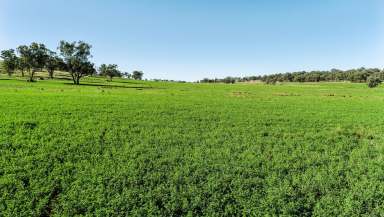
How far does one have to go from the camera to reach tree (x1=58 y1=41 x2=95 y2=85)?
90.2m

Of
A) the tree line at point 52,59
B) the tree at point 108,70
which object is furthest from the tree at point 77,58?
the tree at point 108,70

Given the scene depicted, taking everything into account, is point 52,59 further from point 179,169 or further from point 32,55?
point 179,169

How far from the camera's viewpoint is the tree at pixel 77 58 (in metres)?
90.2

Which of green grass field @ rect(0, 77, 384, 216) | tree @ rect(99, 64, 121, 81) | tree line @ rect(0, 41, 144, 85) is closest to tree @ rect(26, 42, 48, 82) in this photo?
tree line @ rect(0, 41, 144, 85)

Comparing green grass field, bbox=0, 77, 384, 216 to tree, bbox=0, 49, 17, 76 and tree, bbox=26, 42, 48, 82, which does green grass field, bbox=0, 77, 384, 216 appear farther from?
tree, bbox=0, 49, 17, 76

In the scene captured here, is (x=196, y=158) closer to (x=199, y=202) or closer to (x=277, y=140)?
(x=199, y=202)

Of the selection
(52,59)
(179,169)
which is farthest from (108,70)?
(179,169)

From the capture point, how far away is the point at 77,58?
9231cm

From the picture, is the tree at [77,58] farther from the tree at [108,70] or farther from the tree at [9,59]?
the tree at [108,70]

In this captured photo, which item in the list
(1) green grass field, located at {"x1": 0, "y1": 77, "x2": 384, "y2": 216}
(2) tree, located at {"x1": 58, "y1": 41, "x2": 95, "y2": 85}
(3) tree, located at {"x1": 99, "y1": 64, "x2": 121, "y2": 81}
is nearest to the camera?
(1) green grass field, located at {"x1": 0, "y1": 77, "x2": 384, "y2": 216}

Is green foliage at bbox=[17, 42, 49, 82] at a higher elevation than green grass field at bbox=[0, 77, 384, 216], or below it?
higher

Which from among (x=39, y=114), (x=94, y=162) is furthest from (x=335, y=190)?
(x=39, y=114)

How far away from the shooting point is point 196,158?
13672 millimetres

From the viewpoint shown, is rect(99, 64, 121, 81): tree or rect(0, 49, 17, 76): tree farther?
rect(99, 64, 121, 81): tree
